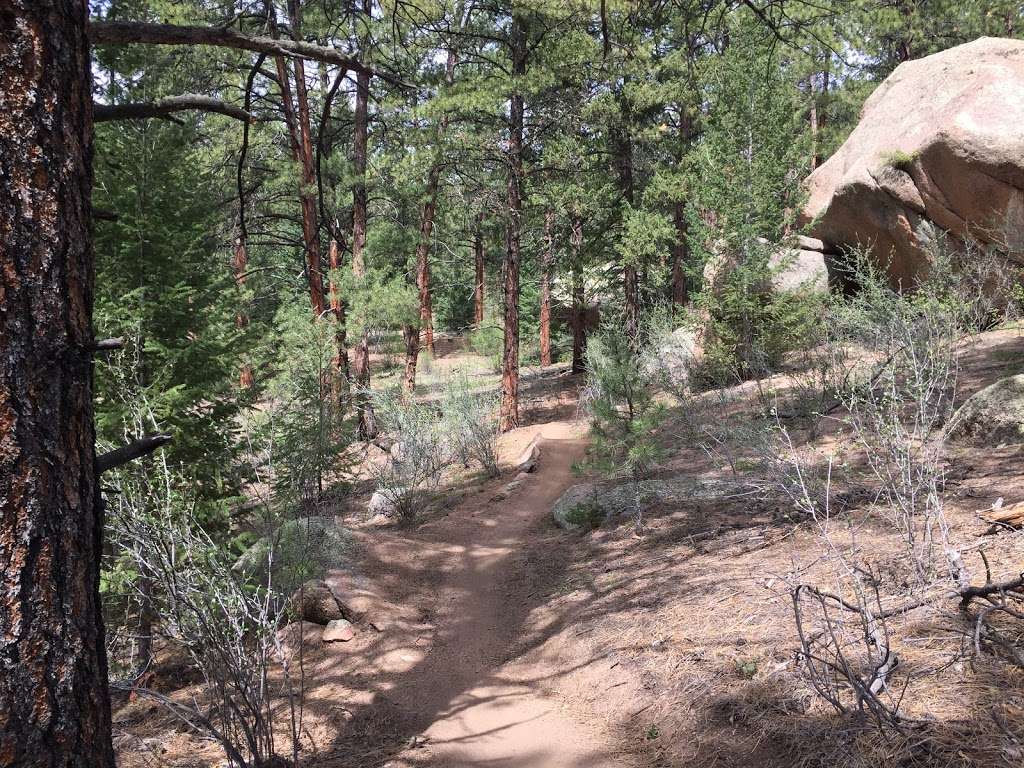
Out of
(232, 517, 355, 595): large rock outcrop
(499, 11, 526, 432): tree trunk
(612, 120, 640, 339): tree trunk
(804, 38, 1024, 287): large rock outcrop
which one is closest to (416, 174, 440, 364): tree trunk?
(499, 11, 526, 432): tree trunk

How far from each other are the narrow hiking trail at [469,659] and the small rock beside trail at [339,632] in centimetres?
18

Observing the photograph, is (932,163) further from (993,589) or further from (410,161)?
(993,589)

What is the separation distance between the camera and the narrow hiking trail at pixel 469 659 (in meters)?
3.55

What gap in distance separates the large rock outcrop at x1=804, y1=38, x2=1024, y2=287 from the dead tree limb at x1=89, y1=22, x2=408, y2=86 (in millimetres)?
10691

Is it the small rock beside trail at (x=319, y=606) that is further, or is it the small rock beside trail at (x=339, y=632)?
the small rock beside trail at (x=319, y=606)

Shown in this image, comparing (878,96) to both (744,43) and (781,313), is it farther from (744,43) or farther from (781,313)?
(781,313)

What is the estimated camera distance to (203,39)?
92.3 inches

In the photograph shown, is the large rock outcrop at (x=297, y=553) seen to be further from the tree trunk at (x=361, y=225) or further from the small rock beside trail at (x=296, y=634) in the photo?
the tree trunk at (x=361, y=225)

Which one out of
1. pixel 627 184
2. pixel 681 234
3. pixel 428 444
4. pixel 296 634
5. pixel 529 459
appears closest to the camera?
pixel 296 634

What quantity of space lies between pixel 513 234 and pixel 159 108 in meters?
12.0

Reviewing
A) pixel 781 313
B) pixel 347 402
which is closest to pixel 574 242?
pixel 781 313

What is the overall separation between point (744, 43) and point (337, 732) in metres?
11.5

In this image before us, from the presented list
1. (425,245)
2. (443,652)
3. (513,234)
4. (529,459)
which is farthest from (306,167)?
(443,652)

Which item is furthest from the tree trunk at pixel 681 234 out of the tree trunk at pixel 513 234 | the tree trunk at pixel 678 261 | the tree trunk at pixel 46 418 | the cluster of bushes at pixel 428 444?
the tree trunk at pixel 46 418
